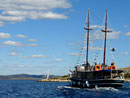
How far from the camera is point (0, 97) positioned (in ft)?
250

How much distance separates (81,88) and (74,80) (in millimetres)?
7919

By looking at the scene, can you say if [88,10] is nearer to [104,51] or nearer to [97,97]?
[104,51]

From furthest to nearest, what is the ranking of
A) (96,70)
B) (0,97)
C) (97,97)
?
1. (96,70)
2. (0,97)
3. (97,97)

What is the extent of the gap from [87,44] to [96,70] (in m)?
21.9

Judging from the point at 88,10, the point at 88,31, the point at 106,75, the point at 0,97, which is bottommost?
the point at 0,97

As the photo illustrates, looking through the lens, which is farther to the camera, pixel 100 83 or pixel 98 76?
pixel 98 76

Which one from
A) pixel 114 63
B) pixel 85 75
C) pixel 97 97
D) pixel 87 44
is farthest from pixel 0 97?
pixel 87 44

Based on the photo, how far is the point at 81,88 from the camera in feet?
327

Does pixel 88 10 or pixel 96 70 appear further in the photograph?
pixel 88 10

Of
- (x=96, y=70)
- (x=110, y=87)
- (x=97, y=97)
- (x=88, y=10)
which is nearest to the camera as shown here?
(x=97, y=97)

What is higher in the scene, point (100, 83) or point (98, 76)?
point (98, 76)

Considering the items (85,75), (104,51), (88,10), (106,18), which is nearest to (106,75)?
(85,75)

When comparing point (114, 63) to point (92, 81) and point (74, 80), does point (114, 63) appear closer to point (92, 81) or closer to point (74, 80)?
Answer: point (92, 81)

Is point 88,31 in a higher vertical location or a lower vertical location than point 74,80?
higher
